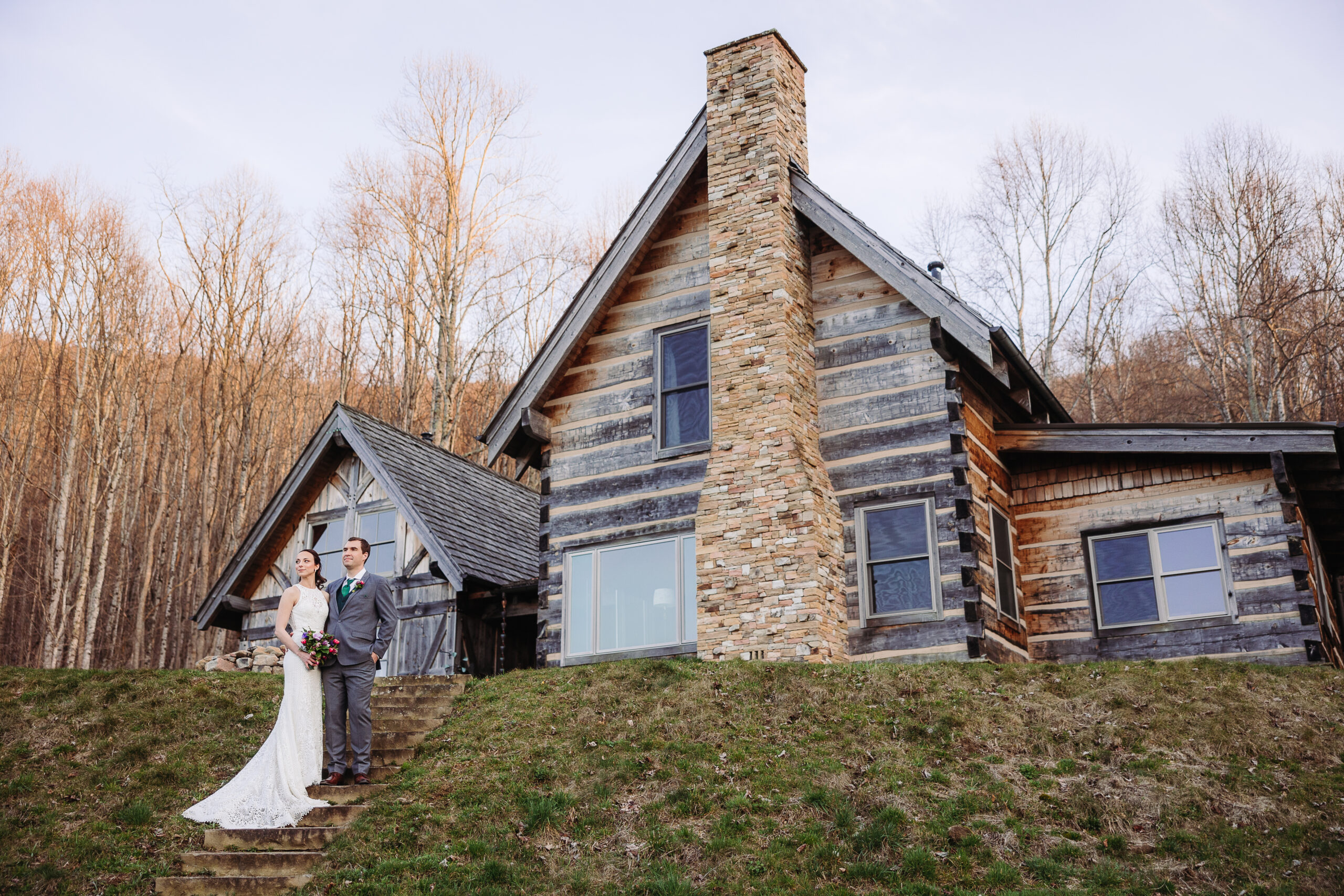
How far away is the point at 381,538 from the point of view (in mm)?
20906

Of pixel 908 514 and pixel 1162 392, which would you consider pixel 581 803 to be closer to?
pixel 908 514

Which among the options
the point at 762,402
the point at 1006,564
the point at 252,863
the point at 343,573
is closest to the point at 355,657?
the point at 252,863

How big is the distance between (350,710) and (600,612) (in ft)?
20.1

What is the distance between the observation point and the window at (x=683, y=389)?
17.3m

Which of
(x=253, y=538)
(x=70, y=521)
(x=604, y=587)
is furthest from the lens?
(x=70, y=521)

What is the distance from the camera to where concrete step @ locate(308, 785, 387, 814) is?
11.2 meters

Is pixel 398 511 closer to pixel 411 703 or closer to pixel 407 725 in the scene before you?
pixel 411 703

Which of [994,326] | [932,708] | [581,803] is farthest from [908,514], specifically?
[581,803]

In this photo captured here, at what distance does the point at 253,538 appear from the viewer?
21406 mm

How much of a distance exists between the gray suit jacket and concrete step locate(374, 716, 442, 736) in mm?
1935

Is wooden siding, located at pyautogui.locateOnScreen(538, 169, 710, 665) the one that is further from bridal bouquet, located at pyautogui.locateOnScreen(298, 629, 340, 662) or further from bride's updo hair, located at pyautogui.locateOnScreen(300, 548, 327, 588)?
bridal bouquet, located at pyautogui.locateOnScreen(298, 629, 340, 662)

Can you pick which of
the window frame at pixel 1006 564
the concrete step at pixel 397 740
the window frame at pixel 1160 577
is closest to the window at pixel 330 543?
the concrete step at pixel 397 740

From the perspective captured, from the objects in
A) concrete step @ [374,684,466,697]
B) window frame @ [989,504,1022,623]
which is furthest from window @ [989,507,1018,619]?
concrete step @ [374,684,466,697]

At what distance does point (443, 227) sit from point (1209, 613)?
26675 mm
